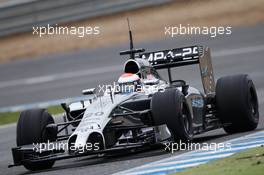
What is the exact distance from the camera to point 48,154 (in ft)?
43.4

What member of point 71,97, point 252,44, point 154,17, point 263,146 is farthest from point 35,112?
point 154,17

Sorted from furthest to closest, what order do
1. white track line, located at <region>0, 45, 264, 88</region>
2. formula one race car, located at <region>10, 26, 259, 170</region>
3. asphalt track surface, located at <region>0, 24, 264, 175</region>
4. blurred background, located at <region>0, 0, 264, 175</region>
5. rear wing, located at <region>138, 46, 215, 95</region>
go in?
white track line, located at <region>0, 45, 264, 88</region> < blurred background, located at <region>0, 0, 264, 175</region> < asphalt track surface, located at <region>0, 24, 264, 175</region> < rear wing, located at <region>138, 46, 215, 95</region> < formula one race car, located at <region>10, 26, 259, 170</region>

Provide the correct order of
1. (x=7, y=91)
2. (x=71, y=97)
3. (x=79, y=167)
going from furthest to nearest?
1. (x=7, y=91)
2. (x=71, y=97)
3. (x=79, y=167)

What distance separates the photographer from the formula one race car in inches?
497

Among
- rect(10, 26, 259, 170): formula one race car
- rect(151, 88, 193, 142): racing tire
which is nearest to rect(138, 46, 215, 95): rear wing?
rect(10, 26, 259, 170): formula one race car

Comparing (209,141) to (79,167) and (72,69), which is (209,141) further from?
(72,69)

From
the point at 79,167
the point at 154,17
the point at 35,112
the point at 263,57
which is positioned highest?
the point at 154,17

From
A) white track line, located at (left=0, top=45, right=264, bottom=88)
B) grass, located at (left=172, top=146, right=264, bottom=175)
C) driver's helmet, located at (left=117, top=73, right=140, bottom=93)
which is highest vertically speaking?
white track line, located at (left=0, top=45, right=264, bottom=88)

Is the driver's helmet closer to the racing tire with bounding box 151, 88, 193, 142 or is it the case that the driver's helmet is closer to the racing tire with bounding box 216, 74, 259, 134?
the racing tire with bounding box 151, 88, 193, 142

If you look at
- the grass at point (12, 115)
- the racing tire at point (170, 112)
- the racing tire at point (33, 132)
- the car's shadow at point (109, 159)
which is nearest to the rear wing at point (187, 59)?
the car's shadow at point (109, 159)

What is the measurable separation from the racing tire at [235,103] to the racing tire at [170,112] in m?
1.81

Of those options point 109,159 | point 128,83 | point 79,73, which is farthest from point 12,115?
point 109,159

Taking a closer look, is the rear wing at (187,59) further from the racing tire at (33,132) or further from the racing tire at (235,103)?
the racing tire at (33,132)

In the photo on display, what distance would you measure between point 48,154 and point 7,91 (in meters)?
14.0
